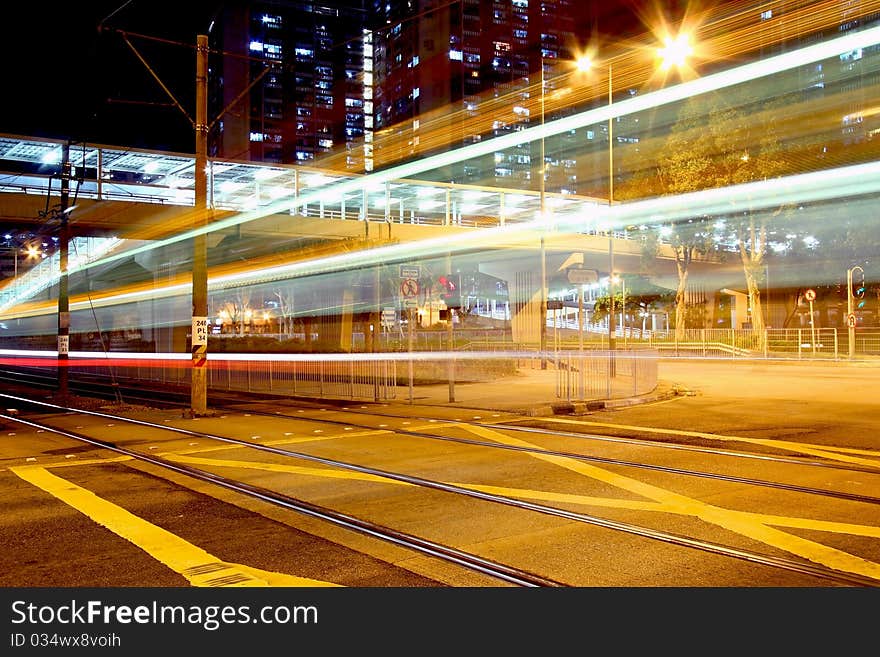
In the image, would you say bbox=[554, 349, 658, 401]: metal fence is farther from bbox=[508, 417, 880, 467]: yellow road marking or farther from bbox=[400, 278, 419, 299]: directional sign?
bbox=[508, 417, 880, 467]: yellow road marking

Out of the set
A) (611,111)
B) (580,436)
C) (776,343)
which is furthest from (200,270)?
(776,343)

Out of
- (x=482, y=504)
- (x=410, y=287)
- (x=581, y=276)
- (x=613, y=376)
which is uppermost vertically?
(x=581, y=276)

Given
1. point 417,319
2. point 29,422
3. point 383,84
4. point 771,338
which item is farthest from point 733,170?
point 383,84

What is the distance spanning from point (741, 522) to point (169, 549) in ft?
16.2

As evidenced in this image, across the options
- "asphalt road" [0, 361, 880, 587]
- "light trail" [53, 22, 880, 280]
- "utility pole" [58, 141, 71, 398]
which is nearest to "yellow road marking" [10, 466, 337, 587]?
"asphalt road" [0, 361, 880, 587]

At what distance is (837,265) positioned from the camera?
49.6 m

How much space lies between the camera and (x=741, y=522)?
7.03m

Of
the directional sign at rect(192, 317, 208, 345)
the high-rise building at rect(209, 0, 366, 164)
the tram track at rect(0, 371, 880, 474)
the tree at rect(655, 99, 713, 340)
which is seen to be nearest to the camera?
the tram track at rect(0, 371, 880, 474)

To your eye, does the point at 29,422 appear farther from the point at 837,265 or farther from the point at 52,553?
the point at 837,265

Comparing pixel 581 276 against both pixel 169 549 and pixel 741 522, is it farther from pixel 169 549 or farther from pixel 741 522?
pixel 169 549

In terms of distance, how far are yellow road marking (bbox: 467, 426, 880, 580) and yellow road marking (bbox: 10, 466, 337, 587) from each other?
3596 mm

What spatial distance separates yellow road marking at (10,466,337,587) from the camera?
17.9ft

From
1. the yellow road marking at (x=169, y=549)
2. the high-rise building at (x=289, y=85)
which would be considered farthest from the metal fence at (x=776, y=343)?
the high-rise building at (x=289, y=85)

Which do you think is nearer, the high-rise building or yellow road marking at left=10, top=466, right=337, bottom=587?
yellow road marking at left=10, top=466, right=337, bottom=587
